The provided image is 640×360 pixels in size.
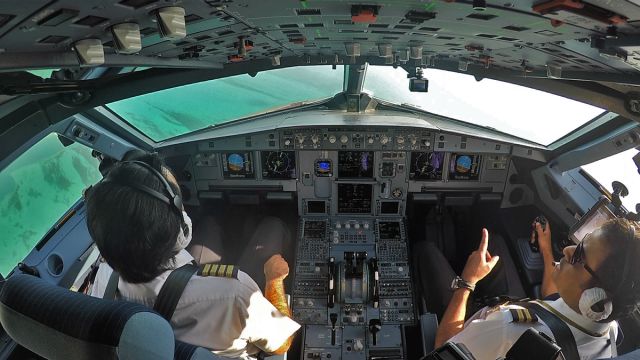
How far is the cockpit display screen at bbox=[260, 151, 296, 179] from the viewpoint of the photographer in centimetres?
405

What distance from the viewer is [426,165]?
13.3 ft

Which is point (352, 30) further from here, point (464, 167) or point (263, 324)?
point (464, 167)

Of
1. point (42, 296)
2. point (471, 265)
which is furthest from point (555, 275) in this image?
point (42, 296)

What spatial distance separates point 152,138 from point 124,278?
284 centimetres

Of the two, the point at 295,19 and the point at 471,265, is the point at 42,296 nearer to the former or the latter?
the point at 295,19

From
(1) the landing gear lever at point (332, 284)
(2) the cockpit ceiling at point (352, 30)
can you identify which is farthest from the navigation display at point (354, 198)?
(2) the cockpit ceiling at point (352, 30)

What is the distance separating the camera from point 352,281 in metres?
3.49

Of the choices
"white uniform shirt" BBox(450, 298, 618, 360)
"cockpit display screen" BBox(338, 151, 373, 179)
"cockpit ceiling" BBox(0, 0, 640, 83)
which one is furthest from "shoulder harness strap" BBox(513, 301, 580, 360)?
"cockpit display screen" BBox(338, 151, 373, 179)

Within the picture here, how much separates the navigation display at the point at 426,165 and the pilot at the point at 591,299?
7.97ft

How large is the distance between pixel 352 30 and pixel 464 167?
7.63ft

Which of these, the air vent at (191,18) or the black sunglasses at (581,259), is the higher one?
the air vent at (191,18)

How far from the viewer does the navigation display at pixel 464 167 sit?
402 cm

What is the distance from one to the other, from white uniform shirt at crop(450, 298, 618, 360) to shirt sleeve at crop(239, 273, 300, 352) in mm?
718

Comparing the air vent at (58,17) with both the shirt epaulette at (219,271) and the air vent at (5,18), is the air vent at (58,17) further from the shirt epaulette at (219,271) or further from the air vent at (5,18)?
the shirt epaulette at (219,271)
